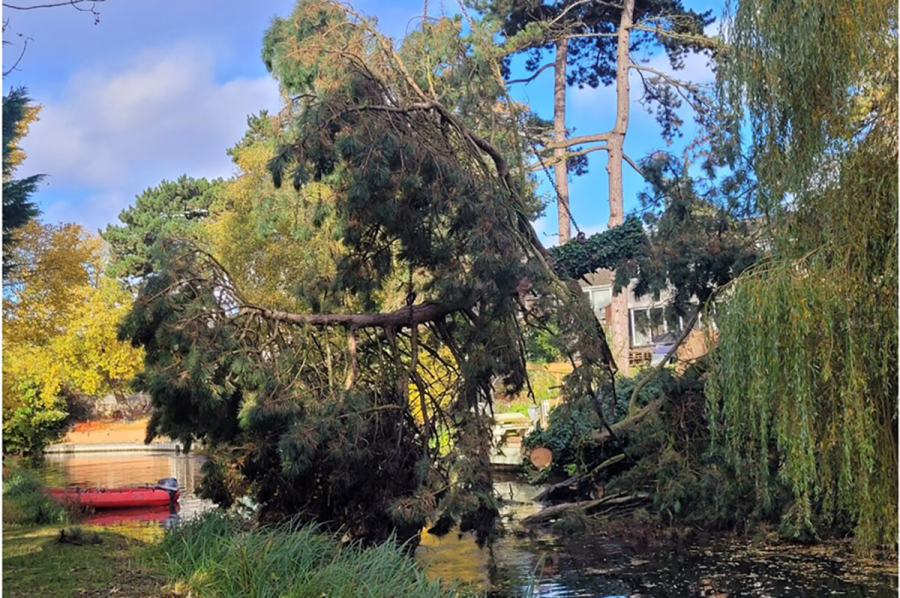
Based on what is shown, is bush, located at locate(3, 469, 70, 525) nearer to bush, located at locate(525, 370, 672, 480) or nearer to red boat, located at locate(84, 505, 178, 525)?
red boat, located at locate(84, 505, 178, 525)

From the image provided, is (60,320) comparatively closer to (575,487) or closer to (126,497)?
(126,497)

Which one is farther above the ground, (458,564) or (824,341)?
(824,341)

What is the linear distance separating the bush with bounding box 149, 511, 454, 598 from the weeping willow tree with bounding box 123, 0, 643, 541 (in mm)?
1031

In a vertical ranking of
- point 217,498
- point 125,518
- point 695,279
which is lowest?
point 125,518

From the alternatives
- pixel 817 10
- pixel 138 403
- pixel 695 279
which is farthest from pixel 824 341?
pixel 138 403

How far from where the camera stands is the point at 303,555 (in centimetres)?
623

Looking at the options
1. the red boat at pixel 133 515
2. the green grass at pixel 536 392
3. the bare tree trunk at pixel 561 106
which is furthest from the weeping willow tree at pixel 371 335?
the bare tree trunk at pixel 561 106

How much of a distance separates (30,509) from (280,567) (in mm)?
6742

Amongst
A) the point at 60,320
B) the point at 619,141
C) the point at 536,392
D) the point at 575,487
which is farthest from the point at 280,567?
the point at 619,141

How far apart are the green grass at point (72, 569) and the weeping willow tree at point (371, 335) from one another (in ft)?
4.71

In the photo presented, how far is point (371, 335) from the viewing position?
10273mm

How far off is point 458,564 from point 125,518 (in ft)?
23.3

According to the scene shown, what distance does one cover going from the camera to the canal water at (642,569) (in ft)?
27.7

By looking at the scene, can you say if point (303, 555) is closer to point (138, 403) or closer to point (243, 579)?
point (243, 579)
